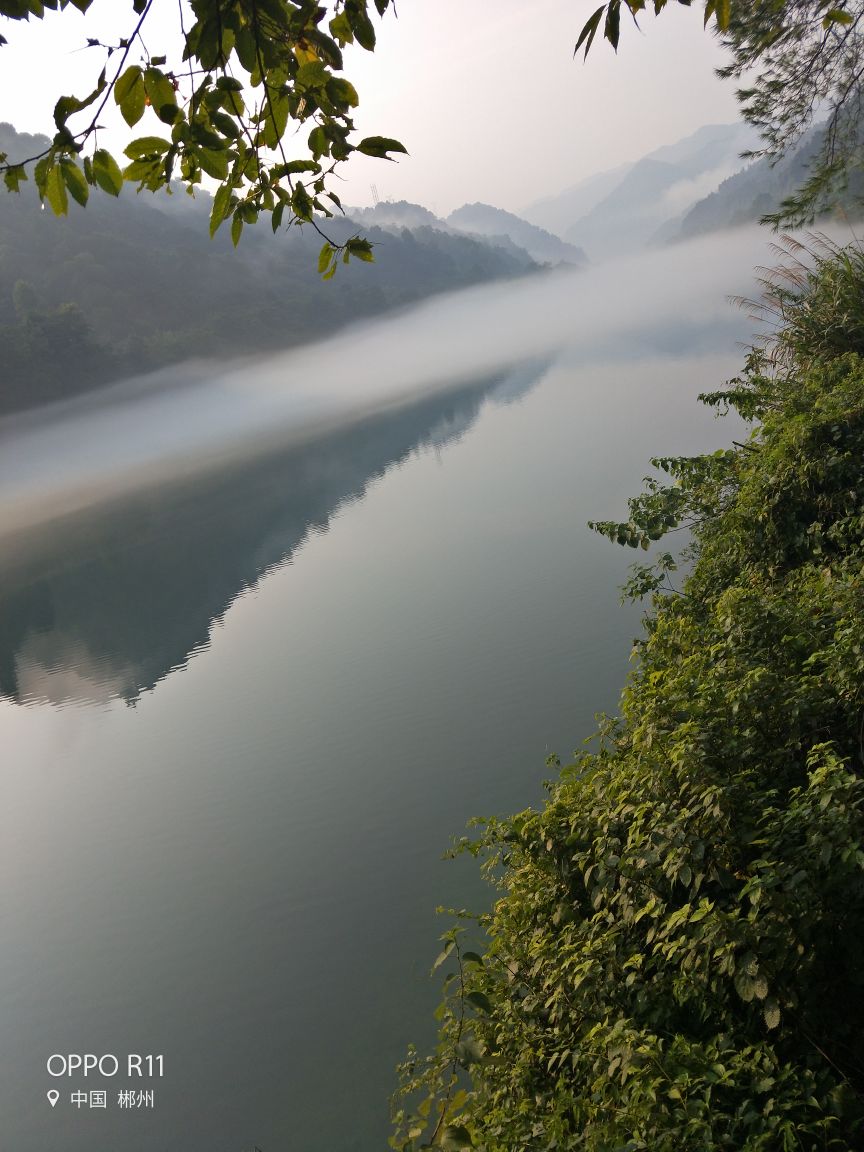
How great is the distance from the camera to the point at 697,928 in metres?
1.96

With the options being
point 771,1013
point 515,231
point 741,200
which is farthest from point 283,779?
point 515,231

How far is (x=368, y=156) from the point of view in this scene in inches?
57.2

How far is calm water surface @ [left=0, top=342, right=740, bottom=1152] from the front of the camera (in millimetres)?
3900

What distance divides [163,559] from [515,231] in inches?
6189

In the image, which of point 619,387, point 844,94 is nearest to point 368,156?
point 844,94

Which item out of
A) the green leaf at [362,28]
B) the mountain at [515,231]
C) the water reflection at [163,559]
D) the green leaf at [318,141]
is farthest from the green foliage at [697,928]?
the mountain at [515,231]

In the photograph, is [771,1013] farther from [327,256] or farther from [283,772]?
[283,772]

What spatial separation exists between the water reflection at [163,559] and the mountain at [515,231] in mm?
108077

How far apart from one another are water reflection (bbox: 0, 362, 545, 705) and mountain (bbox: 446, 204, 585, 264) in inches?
4255

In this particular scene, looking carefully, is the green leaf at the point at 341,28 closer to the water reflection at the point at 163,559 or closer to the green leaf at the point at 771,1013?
the green leaf at the point at 771,1013

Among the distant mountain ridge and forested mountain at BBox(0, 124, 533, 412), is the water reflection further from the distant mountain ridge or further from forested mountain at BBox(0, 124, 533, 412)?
the distant mountain ridge

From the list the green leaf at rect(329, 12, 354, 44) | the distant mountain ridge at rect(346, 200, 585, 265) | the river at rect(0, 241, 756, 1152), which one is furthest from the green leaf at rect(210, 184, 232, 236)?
the distant mountain ridge at rect(346, 200, 585, 265)

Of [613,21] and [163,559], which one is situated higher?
[163,559]

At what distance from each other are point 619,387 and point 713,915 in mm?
19592
